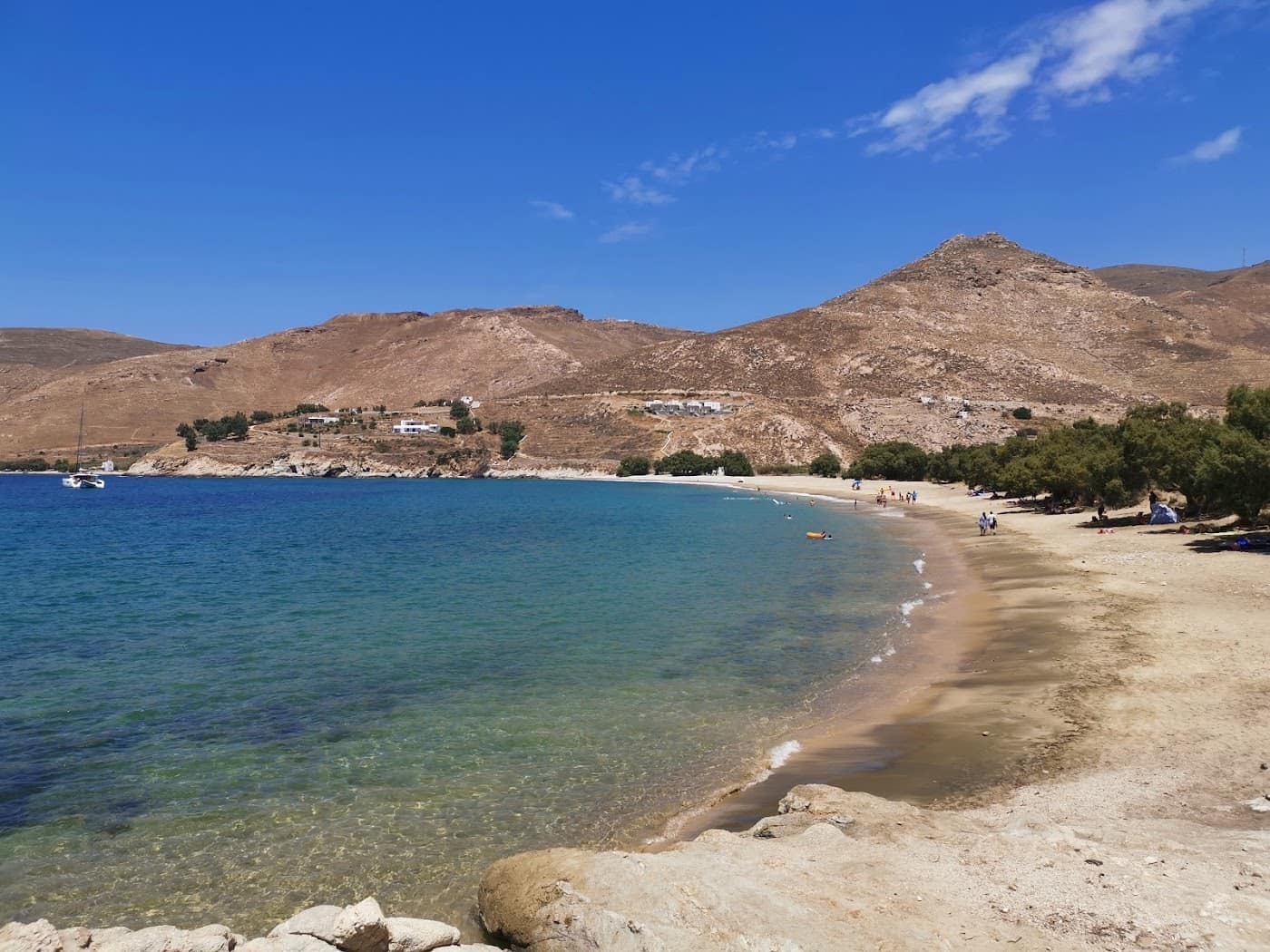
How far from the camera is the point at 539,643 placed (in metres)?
20.4

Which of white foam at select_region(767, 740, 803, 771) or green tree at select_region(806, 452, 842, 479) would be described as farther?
green tree at select_region(806, 452, 842, 479)

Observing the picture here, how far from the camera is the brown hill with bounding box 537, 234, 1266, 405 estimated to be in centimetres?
13025

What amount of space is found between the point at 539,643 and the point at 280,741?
25.6 ft

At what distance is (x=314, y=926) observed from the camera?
660 centimetres

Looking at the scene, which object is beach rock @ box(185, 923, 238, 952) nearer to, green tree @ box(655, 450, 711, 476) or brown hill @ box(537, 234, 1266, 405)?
green tree @ box(655, 450, 711, 476)

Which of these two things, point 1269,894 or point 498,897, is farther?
point 498,897

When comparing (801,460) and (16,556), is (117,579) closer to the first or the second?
(16,556)

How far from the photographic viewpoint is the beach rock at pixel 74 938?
625cm

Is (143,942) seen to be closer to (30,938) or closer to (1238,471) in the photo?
(30,938)

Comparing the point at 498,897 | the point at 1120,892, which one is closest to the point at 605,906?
the point at 498,897

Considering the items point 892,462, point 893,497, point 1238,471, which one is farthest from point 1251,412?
point 892,462

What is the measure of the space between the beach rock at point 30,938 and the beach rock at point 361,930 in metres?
2.06

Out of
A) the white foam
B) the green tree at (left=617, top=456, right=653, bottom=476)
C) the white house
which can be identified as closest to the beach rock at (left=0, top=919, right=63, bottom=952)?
the white foam

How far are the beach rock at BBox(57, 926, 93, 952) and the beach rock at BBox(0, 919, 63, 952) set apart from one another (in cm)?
3
